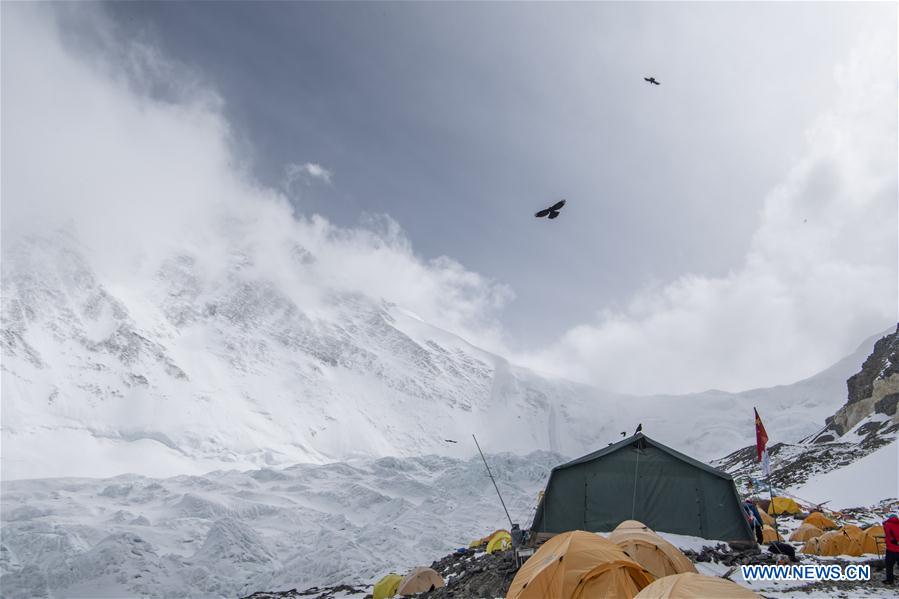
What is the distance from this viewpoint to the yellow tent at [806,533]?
16.9 m

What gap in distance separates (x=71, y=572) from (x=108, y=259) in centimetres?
19357

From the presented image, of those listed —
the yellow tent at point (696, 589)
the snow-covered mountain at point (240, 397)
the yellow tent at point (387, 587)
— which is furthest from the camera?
the snow-covered mountain at point (240, 397)

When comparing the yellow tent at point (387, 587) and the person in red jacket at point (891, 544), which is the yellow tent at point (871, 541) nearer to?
the person in red jacket at point (891, 544)

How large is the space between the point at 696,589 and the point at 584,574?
253 cm

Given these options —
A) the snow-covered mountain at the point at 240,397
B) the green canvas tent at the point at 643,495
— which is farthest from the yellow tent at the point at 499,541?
the snow-covered mountain at the point at 240,397

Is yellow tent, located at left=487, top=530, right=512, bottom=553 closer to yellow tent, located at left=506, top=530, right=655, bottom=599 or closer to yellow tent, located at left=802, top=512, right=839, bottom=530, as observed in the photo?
yellow tent, located at left=802, top=512, right=839, bottom=530

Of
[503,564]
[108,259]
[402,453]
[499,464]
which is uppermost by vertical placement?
[108,259]

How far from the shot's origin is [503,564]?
14633mm

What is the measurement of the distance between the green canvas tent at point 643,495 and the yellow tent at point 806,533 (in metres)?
4.68

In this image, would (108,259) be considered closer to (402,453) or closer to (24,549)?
(402,453)

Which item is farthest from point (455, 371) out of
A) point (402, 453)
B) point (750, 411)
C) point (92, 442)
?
point (92, 442)

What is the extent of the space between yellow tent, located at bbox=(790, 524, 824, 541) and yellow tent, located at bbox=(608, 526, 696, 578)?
9.50m

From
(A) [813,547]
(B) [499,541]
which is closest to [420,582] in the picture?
(B) [499,541]

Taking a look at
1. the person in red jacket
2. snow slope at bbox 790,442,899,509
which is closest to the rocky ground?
the person in red jacket
